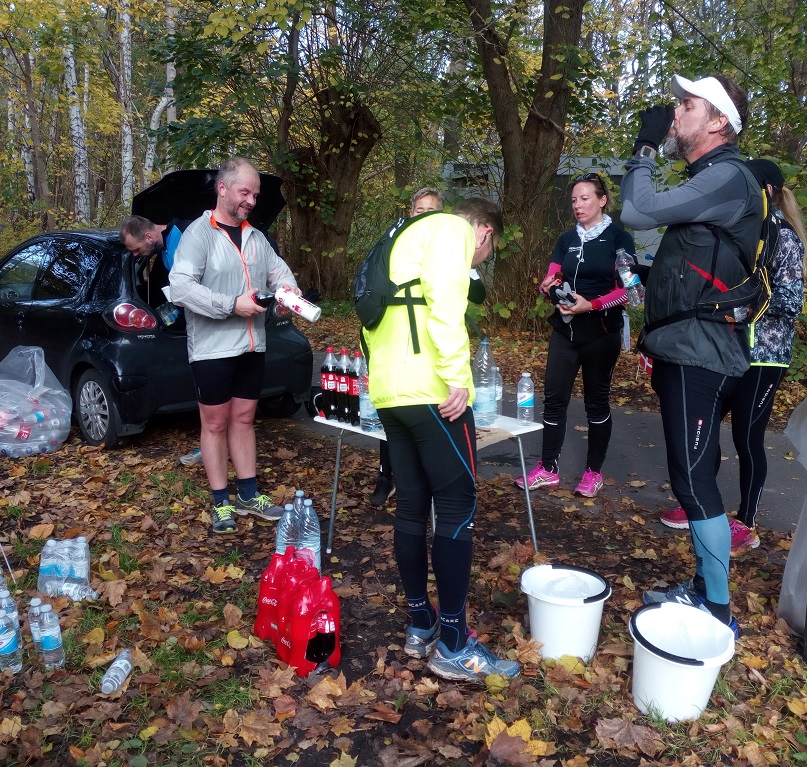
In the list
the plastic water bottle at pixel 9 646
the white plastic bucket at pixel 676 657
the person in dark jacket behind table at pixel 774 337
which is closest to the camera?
the white plastic bucket at pixel 676 657

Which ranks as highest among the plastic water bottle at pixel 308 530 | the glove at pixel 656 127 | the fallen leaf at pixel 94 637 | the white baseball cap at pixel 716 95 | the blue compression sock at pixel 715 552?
A: the white baseball cap at pixel 716 95

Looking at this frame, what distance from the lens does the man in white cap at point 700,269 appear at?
2883 mm

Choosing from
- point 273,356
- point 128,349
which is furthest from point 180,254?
point 273,356

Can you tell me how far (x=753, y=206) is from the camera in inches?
114

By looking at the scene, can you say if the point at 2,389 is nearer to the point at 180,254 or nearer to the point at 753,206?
A: the point at 180,254

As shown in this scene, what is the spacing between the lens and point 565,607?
2.90m

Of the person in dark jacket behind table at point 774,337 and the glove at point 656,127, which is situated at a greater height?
the glove at point 656,127

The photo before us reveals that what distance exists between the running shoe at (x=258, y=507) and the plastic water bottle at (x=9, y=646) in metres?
1.67

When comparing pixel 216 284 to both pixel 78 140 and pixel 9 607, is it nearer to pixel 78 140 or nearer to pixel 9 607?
pixel 9 607

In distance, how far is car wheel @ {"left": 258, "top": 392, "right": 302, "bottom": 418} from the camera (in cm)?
676

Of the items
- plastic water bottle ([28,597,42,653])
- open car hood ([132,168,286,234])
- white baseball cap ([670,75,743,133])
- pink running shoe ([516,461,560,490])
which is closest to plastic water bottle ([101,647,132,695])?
plastic water bottle ([28,597,42,653])

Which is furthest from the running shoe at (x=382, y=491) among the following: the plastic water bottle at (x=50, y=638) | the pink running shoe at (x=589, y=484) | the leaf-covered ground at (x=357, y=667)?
the plastic water bottle at (x=50, y=638)

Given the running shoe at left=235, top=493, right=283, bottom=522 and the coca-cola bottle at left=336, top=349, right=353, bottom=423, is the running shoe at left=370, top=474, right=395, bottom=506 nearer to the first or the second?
the running shoe at left=235, top=493, right=283, bottom=522

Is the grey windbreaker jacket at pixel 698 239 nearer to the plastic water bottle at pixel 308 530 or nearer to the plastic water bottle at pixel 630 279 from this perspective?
the plastic water bottle at pixel 630 279
